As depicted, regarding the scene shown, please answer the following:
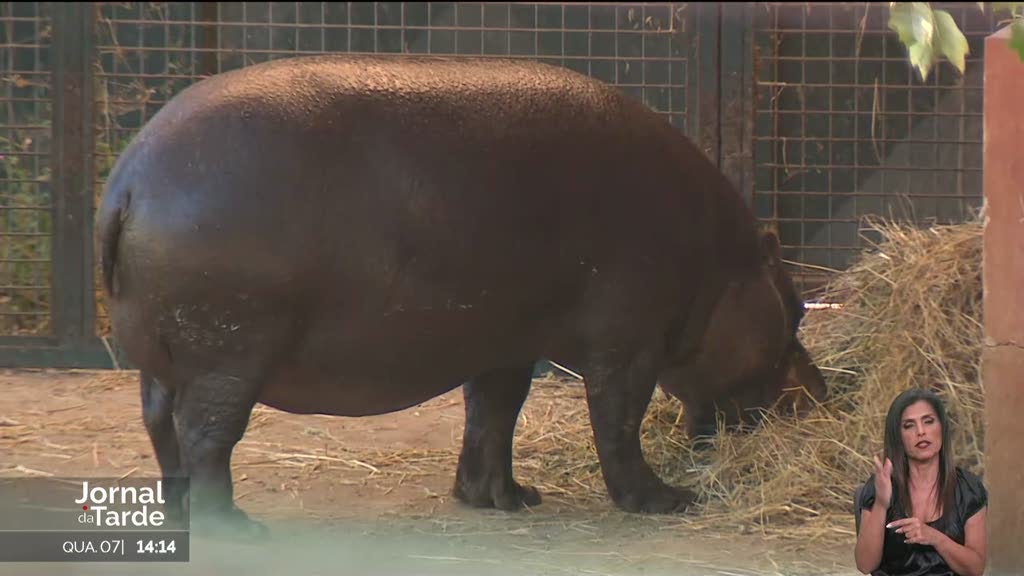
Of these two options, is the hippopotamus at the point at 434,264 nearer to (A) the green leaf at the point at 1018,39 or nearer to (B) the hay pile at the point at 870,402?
(B) the hay pile at the point at 870,402

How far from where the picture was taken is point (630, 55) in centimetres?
830

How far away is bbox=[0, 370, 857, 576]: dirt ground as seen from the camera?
193 inches

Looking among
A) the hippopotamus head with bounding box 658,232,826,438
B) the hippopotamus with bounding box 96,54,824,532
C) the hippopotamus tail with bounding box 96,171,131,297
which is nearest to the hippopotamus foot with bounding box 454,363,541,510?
the hippopotamus with bounding box 96,54,824,532

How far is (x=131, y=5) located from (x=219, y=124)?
360 cm

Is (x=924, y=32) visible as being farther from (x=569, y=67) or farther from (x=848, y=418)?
(x=569, y=67)

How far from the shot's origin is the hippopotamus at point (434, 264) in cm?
484

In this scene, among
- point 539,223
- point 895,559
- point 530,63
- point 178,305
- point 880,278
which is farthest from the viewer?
point 880,278

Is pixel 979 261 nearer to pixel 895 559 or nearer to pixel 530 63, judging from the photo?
pixel 530 63

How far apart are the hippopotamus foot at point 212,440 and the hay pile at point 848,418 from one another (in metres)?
1.49

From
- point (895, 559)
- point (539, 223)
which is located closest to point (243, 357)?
point (539, 223)

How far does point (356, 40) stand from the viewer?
832cm

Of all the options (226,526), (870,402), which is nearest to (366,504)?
(226,526)

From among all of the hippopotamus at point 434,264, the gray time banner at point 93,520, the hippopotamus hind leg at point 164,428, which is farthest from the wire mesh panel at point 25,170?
the hippopotamus at point 434,264

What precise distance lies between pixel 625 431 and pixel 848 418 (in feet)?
2.90
